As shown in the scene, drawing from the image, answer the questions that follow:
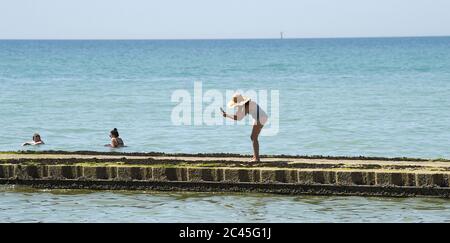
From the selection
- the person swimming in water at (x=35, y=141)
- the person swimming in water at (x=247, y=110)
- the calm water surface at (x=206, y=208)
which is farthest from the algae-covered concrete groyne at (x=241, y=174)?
the person swimming in water at (x=35, y=141)

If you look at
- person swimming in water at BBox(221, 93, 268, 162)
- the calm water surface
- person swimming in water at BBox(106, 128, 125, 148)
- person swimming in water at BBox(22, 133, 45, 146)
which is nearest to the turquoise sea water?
person swimming in water at BBox(106, 128, 125, 148)

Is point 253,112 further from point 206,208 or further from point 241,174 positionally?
point 206,208

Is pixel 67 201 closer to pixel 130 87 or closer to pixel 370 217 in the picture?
pixel 370 217

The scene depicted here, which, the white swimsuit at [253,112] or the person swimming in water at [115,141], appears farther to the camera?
the person swimming in water at [115,141]

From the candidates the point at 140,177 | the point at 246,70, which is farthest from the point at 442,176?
the point at 246,70

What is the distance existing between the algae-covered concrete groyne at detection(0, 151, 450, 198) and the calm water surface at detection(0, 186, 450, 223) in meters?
0.21

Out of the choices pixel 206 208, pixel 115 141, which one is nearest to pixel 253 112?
pixel 206 208

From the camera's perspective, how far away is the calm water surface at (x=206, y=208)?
19906 mm

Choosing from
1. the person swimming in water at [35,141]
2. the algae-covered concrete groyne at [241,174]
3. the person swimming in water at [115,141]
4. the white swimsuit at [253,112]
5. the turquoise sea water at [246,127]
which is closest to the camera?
the algae-covered concrete groyne at [241,174]

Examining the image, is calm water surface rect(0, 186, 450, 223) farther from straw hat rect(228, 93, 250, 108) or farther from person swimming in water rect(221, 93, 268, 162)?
straw hat rect(228, 93, 250, 108)

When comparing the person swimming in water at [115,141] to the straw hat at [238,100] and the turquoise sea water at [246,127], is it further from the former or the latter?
the straw hat at [238,100]

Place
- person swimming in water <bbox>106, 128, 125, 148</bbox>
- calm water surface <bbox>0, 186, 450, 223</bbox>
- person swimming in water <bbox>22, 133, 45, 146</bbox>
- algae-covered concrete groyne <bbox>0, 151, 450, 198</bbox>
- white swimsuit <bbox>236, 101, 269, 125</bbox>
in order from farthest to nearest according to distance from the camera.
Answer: person swimming in water <bbox>22, 133, 45, 146</bbox> → person swimming in water <bbox>106, 128, 125, 148</bbox> → white swimsuit <bbox>236, 101, 269, 125</bbox> → algae-covered concrete groyne <bbox>0, 151, 450, 198</bbox> → calm water surface <bbox>0, 186, 450, 223</bbox>

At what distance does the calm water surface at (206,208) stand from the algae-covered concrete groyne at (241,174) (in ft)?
0.70

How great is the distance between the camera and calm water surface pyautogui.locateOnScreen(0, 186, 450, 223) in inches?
784
